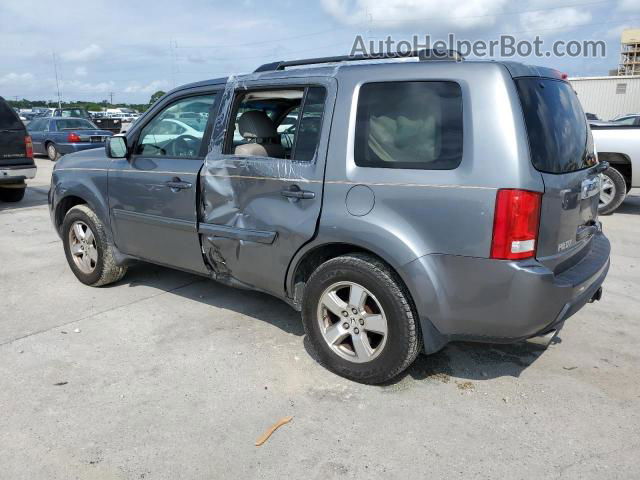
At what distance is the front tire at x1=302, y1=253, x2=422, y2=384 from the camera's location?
3.02m

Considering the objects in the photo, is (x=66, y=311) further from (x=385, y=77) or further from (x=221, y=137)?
(x=385, y=77)

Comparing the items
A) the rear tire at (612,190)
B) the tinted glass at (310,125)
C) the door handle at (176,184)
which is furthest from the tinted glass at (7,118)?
the rear tire at (612,190)

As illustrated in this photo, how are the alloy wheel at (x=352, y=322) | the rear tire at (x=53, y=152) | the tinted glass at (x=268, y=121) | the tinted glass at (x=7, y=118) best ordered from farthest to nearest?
the rear tire at (x=53, y=152)
the tinted glass at (x=7, y=118)
the tinted glass at (x=268, y=121)
the alloy wheel at (x=352, y=322)

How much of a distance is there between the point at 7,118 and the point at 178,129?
6.45 metres

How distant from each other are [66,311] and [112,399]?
1.66 m

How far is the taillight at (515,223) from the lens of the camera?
264 cm

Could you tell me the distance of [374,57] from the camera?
343 cm

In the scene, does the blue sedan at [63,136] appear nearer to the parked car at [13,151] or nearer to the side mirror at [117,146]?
the parked car at [13,151]

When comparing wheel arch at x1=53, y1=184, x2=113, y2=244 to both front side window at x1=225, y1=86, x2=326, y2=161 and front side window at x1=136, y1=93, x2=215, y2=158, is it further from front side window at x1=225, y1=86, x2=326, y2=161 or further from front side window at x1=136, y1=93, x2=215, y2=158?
front side window at x1=225, y1=86, x2=326, y2=161

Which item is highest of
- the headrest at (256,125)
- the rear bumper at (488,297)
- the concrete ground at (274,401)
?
the headrest at (256,125)

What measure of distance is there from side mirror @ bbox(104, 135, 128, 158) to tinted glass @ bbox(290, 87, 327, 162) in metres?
1.79

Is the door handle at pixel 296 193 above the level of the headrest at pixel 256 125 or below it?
below

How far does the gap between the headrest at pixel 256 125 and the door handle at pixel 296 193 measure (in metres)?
0.78

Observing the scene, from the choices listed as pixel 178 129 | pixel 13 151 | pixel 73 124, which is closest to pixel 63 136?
pixel 73 124
